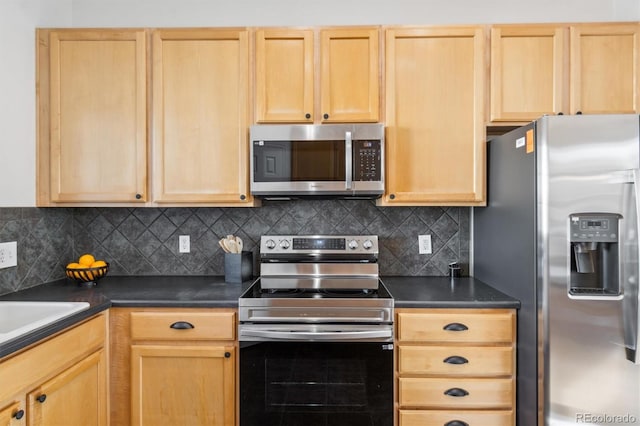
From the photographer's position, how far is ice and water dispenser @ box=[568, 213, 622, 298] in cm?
155

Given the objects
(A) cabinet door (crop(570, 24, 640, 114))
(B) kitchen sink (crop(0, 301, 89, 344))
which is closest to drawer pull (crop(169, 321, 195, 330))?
(B) kitchen sink (crop(0, 301, 89, 344))

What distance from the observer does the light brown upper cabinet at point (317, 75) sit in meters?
2.09

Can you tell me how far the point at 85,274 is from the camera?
211 cm

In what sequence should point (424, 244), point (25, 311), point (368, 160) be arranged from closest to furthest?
point (25, 311)
point (368, 160)
point (424, 244)

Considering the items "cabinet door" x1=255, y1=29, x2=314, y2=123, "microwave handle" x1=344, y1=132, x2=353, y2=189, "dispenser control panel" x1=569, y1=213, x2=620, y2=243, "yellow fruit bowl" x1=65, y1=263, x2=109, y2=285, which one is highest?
"cabinet door" x1=255, y1=29, x2=314, y2=123

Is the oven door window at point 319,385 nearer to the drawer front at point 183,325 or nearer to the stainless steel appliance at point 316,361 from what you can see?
the stainless steel appliance at point 316,361

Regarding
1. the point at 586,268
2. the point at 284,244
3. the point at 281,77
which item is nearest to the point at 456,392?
the point at 586,268

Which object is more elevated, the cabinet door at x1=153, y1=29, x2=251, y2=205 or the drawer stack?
the cabinet door at x1=153, y1=29, x2=251, y2=205

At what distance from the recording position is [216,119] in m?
2.11

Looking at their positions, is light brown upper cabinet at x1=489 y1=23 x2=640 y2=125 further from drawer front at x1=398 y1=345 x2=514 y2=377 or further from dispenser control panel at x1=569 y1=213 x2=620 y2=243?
drawer front at x1=398 y1=345 x2=514 y2=377

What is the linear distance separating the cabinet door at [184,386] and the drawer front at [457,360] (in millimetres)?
825

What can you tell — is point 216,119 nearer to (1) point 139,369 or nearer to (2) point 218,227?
(2) point 218,227

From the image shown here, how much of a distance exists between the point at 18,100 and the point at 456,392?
8.53 feet

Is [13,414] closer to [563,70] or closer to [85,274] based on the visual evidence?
[85,274]
